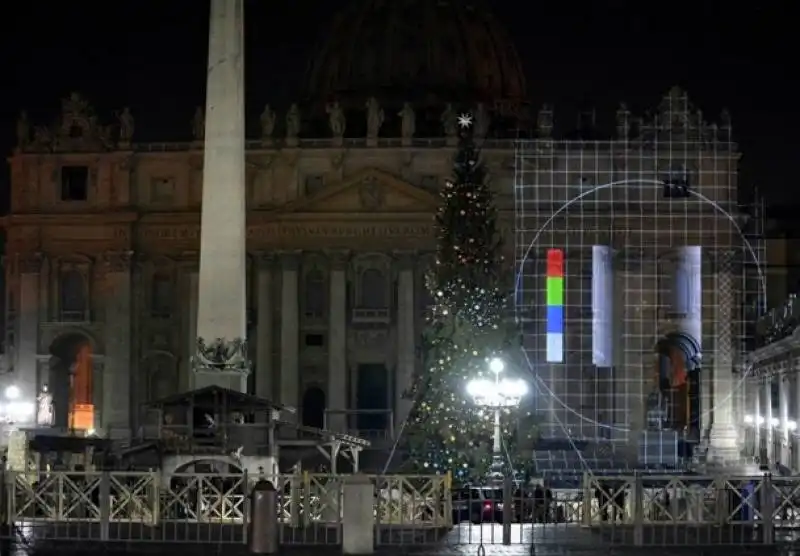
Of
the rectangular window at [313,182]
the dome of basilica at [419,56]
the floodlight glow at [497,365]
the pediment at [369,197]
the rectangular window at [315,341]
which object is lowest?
the floodlight glow at [497,365]

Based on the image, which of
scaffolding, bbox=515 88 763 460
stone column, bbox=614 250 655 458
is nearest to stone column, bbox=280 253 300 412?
scaffolding, bbox=515 88 763 460

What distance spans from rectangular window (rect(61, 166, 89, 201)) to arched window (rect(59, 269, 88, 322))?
3.54 m

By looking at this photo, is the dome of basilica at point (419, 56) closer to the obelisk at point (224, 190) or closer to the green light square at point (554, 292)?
the green light square at point (554, 292)

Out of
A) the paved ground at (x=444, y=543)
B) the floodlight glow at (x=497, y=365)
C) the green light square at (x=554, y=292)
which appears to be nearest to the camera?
the paved ground at (x=444, y=543)

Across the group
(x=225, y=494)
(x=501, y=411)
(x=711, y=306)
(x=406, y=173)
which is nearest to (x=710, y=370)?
(x=711, y=306)

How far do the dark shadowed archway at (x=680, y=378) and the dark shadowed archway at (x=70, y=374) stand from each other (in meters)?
27.2

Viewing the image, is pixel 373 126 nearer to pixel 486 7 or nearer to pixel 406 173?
pixel 406 173

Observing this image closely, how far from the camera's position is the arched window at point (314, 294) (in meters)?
95.5

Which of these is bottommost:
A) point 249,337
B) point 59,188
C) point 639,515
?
point 639,515

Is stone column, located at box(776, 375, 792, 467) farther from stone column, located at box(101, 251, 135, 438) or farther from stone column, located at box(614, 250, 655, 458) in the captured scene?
stone column, located at box(101, 251, 135, 438)

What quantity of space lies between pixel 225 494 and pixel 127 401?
56.0m

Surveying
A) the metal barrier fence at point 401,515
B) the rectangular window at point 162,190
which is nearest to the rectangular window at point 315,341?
the rectangular window at point 162,190

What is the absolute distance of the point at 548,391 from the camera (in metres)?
89.7

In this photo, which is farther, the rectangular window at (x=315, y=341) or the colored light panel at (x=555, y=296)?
the rectangular window at (x=315, y=341)
